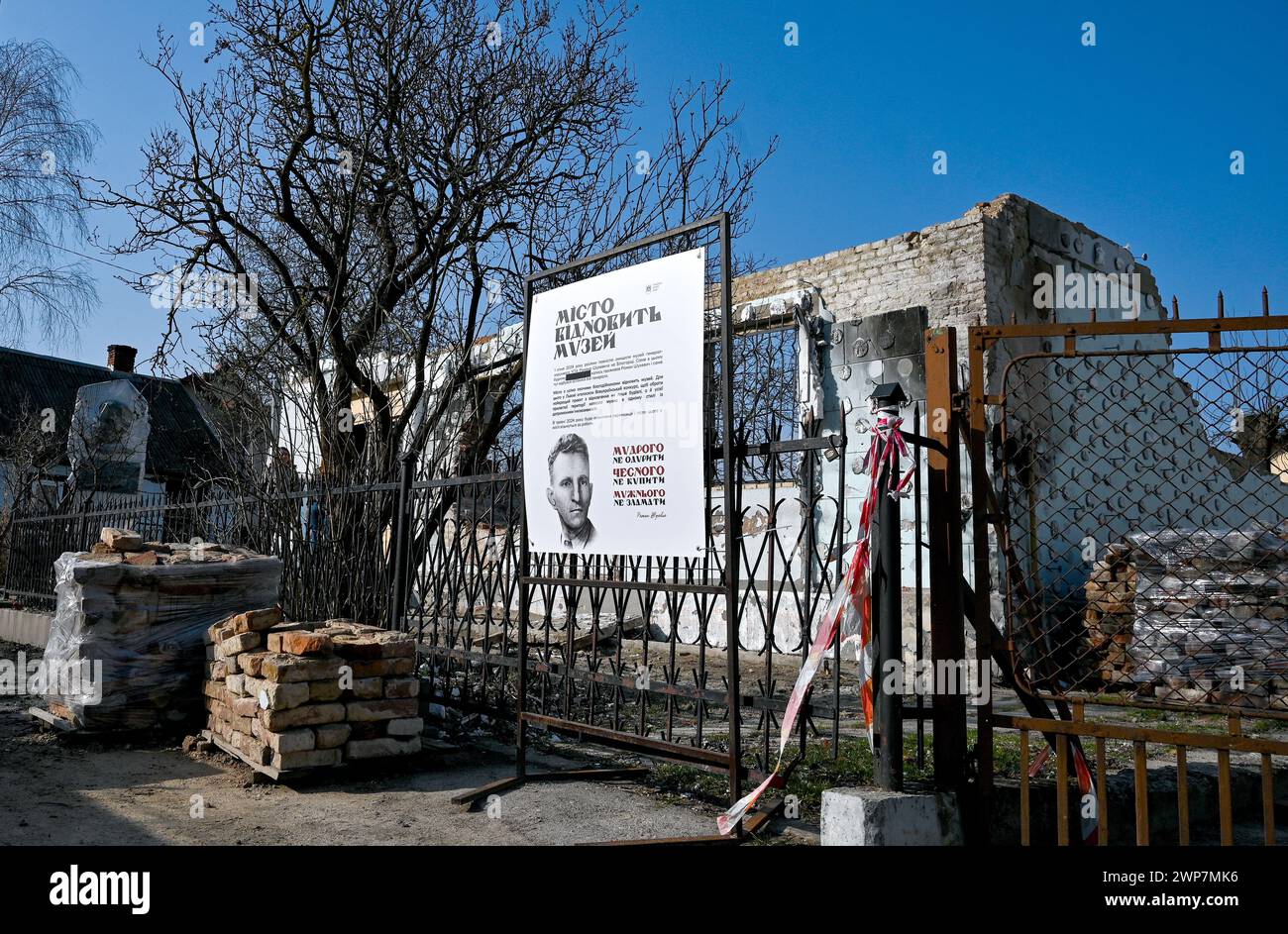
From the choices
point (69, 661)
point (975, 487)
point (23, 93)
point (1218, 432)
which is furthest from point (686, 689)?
point (23, 93)

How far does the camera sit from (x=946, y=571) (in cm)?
343

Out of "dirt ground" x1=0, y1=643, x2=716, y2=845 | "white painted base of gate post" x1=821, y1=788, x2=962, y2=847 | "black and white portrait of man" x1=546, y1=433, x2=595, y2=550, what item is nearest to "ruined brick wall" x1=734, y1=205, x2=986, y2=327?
"black and white portrait of man" x1=546, y1=433, x2=595, y2=550

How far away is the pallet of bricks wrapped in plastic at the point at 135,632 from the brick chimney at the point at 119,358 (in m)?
32.1

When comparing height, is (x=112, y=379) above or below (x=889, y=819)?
above

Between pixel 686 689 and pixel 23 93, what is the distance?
24308 mm

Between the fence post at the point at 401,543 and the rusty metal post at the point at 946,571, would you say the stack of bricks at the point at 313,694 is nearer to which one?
the fence post at the point at 401,543

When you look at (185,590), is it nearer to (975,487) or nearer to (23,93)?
(975,487)

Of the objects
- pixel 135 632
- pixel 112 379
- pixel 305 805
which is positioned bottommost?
pixel 305 805

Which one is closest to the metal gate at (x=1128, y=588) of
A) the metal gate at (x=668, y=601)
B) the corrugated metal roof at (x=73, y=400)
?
the metal gate at (x=668, y=601)

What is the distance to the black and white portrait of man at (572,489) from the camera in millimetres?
4828

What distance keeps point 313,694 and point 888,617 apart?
3.44m

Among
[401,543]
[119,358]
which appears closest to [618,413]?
[401,543]

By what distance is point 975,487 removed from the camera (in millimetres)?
3422

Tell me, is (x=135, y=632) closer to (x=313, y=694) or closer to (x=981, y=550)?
(x=313, y=694)
